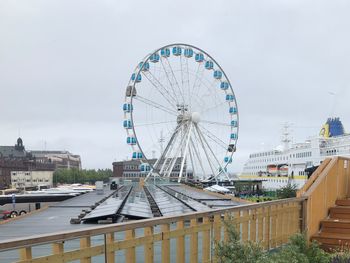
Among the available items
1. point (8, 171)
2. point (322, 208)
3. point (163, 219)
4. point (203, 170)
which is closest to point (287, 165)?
point (203, 170)

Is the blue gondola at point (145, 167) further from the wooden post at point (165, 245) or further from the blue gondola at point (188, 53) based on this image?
the wooden post at point (165, 245)

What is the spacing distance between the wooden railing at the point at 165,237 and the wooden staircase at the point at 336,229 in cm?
79

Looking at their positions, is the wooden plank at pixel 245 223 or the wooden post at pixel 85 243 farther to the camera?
the wooden plank at pixel 245 223

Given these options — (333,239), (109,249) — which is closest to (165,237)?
(109,249)

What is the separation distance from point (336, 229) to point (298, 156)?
57.7 metres

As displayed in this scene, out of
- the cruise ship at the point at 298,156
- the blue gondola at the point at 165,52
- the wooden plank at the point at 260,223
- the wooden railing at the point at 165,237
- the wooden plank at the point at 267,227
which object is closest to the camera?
the wooden railing at the point at 165,237

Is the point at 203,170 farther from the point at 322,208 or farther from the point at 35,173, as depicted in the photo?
the point at 35,173

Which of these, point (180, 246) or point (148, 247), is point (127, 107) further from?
point (148, 247)

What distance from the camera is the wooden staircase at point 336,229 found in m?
6.91

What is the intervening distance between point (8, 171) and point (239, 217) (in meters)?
108

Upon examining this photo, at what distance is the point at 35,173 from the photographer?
106 metres

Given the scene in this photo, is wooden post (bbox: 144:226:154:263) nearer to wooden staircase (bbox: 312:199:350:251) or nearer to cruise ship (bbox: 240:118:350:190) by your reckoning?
wooden staircase (bbox: 312:199:350:251)

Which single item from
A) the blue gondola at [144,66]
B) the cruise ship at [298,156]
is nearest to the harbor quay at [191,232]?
the blue gondola at [144,66]

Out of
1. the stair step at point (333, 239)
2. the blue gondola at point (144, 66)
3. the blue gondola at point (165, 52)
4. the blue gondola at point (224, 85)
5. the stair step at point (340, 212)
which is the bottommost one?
the stair step at point (333, 239)
